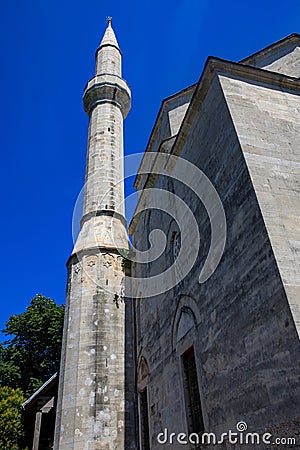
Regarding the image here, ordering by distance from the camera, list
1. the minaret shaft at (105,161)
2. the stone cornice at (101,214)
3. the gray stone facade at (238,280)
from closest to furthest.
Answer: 1. the gray stone facade at (238,280)
2. the stone cornice at (101,214)
3. the minaret shaft at (105,161)

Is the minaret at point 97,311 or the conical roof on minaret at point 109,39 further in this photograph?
the conical roof on minaret at point 109,39

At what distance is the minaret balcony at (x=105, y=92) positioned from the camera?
44.7 ft

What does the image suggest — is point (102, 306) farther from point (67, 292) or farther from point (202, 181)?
point (202, 181)

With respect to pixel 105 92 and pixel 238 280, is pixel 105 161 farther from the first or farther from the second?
pixel 238 280

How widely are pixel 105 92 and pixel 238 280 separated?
11.0 meters

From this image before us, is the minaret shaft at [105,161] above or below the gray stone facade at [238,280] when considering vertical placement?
above

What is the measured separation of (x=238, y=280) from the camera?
4.63 metres

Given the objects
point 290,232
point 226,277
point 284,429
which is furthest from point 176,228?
point 284,429
